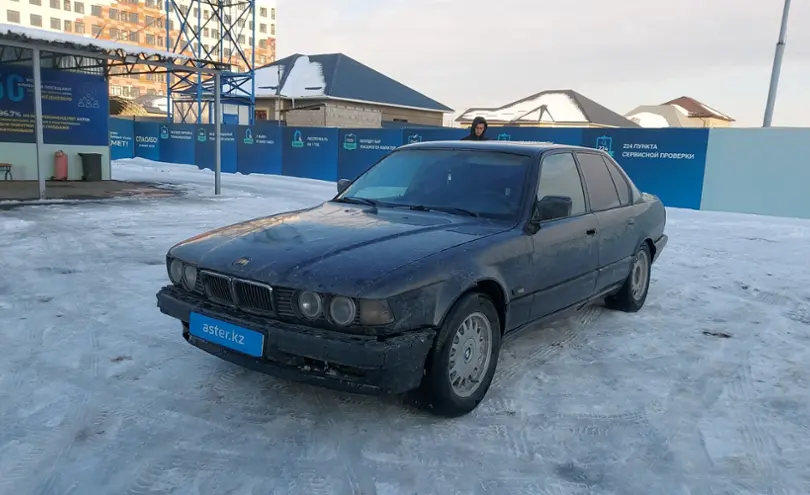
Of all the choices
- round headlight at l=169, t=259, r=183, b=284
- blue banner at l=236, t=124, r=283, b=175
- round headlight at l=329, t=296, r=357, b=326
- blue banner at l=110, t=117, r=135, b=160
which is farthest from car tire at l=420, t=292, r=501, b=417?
blue banner at l=110, t=117, r=135, b=160

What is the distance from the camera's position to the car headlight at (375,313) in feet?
9.33

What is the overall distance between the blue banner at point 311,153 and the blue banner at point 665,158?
28.1 ft

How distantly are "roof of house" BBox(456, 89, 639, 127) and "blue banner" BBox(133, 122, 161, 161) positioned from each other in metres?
25.1

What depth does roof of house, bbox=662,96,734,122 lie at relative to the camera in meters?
67.1

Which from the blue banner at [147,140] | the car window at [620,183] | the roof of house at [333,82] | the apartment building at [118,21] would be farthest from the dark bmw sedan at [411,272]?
the apartment building at [118,21]

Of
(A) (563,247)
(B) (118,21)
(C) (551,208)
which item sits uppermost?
(B) (118,21)

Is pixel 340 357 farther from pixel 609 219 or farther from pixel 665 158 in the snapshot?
pixel 665 158

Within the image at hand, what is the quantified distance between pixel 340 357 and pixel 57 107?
1653 centimetres

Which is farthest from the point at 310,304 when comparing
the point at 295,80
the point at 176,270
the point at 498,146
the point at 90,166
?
the point at 295,80

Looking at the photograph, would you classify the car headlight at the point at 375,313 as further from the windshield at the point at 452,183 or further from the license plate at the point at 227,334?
the windshield at the point at 452,183

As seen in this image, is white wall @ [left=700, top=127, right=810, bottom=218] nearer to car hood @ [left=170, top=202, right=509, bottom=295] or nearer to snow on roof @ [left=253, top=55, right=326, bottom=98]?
car hood @ [left=170, top=202, right=509, bottom=295]

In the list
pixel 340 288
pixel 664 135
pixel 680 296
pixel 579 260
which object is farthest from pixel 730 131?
pixel 340 288

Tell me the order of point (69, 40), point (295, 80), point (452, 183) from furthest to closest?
point (295, 80), point (69, 40), point (452, 183)

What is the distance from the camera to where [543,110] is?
46469 mm
